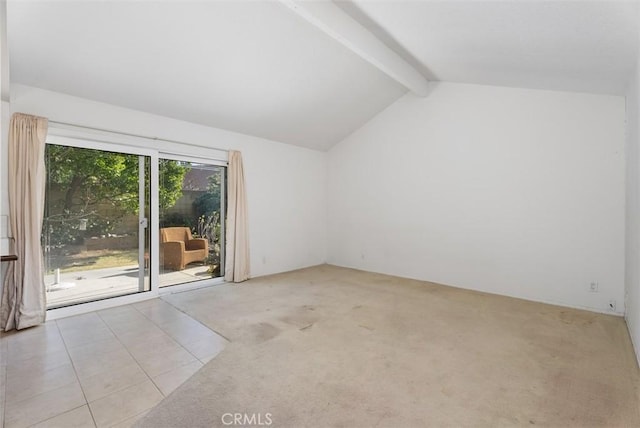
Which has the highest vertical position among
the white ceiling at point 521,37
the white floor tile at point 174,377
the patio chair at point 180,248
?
the white ceiling at point 521,37

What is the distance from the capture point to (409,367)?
234 cm

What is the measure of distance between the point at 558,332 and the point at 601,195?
5.66ft

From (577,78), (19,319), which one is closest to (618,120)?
(577,78)

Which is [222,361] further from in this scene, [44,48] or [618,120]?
[618,120]

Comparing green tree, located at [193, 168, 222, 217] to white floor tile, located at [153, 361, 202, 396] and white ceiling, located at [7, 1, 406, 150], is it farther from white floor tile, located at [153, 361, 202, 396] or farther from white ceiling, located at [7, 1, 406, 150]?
white floor tile, located at [153, 361, 202, 396]

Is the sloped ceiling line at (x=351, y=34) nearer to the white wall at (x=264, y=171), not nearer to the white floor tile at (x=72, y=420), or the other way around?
the white wall at (x=264, y=171)

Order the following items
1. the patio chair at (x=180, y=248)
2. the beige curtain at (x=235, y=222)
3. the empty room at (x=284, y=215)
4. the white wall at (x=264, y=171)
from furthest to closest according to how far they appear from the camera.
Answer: the beige curtain at (x=235, y=222), the patio chair at (x=180, y=248), the white wall at (x=264, y=171), the empty room at (x=284, y=215)

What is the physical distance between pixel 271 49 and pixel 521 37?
7.98 ft

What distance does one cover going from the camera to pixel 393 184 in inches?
214

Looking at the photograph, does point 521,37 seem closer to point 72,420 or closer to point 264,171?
point 264,171

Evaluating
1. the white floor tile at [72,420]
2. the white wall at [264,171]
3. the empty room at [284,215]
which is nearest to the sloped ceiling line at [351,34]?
the empty room at [284,215]

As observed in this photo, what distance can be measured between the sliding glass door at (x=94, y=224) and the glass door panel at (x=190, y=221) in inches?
10.5

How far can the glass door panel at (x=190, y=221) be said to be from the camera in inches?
171

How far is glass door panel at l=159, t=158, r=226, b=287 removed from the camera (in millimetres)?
4348
